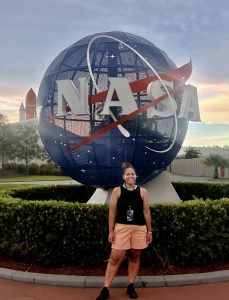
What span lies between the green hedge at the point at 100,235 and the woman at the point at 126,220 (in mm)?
1274

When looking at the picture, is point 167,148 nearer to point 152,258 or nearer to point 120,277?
point 152,258

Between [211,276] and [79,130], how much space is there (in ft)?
13.3

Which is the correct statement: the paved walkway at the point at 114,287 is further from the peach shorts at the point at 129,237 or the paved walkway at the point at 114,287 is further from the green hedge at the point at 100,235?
the peach shorts at the point at 129,237

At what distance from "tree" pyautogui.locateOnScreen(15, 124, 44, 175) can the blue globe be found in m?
43.0

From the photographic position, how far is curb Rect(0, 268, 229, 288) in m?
6.00

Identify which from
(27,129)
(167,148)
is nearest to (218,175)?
(27,129)

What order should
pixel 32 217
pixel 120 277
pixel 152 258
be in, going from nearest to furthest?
1. pixel 120 277
2. pixel 152 258
3. pixel 32 217

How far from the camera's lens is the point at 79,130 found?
28.3ft

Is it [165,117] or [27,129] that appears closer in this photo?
[165,117]

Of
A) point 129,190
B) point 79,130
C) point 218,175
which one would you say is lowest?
point 218,175

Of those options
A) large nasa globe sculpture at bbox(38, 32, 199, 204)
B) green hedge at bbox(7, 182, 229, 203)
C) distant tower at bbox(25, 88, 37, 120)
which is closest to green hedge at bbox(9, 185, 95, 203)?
green hedge at bbox(7, 182, 229, 203)

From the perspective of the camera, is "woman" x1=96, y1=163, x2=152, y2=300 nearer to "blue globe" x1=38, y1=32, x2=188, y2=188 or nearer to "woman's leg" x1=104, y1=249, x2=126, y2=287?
"woman's leg" x1=104, y1=249, x2=126, y2=287

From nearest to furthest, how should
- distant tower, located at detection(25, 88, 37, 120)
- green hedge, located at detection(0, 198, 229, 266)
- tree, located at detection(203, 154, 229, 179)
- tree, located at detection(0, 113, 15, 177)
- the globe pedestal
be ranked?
1. green hedge, located at detection(0, 198, 229, 266)
2. the globe pedestal
3. tree, located at detection(203, 154, 229, 179)
4. tree, located at detection(0, 113, 15, 177)
5. distant tower, located at detection(25, 88, 37, 120)

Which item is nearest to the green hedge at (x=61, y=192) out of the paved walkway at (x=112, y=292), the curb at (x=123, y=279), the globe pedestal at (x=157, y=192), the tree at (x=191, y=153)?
the globe pedestal at (x=157, y=192)
